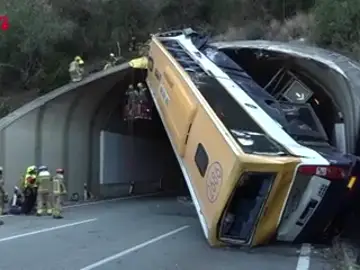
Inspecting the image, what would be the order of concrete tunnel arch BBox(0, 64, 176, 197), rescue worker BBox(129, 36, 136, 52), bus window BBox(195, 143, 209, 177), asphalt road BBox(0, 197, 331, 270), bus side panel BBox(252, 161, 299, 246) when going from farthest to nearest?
rescue worker BBox(129, 36, 136, 52) → concrete tunnel arch BBox(0, 64, 176, 197) → bus window BBox(195, 143, 209, 177) → bus side panel BBox(252, 161, 299, 246) → asphalt road BBox(0, 197, 331, 270)

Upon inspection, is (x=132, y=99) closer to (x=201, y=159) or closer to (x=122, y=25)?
(x=122, y=25)

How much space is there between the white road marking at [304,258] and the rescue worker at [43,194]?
7.52 metres

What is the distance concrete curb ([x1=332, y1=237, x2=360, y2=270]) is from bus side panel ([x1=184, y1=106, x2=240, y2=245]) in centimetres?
202

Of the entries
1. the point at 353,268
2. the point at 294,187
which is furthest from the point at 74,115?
the point at 353,268

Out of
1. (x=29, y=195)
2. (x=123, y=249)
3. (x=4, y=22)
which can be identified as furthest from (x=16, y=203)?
(x=4, y=22)

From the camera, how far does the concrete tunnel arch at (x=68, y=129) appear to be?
20453 mm

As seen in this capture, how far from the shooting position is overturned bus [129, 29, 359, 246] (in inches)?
451

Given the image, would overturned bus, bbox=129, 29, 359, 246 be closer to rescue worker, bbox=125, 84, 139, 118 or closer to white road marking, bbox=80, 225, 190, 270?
white road marking, bbox=80, 225, 190, 270

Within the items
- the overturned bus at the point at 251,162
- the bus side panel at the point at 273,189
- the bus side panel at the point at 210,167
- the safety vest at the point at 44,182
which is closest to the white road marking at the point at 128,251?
the overturned bus at the point at 251,162

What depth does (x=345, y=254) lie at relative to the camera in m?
11.3

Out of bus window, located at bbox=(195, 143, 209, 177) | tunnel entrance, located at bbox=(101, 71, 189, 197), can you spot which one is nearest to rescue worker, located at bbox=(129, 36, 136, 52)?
tunnel entrance, located at bbox=(101, 71, 189, 197)

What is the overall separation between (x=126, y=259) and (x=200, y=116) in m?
4.22

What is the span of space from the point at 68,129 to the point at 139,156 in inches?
348

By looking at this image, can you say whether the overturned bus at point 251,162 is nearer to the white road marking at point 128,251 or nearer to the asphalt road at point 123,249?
the asphalt road at point 123,249
